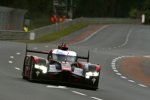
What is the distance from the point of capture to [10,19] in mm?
69562

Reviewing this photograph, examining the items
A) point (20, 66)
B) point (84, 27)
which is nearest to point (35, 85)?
point (20, 66)

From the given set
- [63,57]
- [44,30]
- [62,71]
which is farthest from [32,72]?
[44,30]

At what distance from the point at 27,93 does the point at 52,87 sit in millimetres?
2611

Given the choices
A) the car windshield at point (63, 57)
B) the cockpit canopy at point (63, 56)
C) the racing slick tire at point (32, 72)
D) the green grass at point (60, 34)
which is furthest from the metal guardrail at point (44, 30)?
the racing slick tire at point (32, 72)

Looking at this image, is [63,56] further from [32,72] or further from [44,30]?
[44,30]

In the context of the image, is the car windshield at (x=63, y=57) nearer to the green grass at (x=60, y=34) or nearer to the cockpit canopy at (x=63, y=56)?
the cockpit canopy at (x=63, y=56)

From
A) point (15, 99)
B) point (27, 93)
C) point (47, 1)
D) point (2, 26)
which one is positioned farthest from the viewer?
point (47, 1)

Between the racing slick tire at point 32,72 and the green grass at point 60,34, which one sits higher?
the racing slick tire at point 32,72

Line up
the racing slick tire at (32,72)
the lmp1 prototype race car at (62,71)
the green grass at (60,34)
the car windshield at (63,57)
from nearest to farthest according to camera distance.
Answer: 1. the lmp1 prototype race car at (62,71)
2. the racing slick tire at (32,72)
3. the car windshield at (63,57)
4. the green grass at (60,34)

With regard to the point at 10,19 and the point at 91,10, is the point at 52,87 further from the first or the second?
the point at 91,10

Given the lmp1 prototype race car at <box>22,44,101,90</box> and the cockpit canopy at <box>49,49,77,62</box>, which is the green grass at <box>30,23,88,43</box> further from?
the lmp1 prototype race car at <box>22,44,101,90</box>

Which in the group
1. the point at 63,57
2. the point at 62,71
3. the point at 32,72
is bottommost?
the point at 32,72

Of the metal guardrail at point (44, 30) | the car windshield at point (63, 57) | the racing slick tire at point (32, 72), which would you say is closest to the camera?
the racing slick tire at point (32, 72)

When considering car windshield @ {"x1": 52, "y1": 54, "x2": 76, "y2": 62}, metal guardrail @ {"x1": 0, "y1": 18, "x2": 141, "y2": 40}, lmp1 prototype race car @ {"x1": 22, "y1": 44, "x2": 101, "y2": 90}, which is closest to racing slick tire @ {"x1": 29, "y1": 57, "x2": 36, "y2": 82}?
lmp1 prototype race car @ {"x1": 22, "y1": 44, "x2": 101, "y2": 90}
